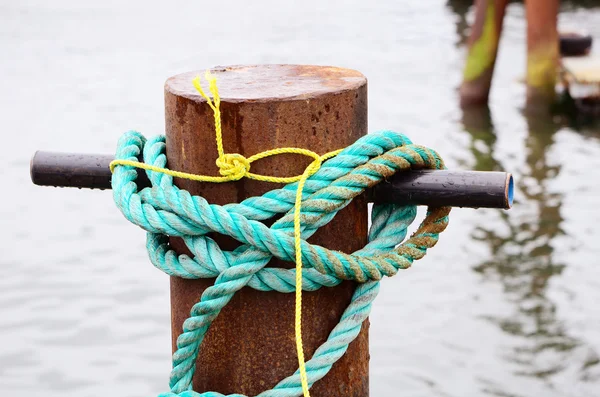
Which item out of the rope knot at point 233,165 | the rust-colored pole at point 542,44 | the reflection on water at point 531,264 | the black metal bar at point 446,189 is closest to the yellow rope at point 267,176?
the rope knot at point 233,165

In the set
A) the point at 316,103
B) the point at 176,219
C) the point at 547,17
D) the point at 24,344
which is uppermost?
the point at 316,103

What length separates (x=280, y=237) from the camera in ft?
4.68

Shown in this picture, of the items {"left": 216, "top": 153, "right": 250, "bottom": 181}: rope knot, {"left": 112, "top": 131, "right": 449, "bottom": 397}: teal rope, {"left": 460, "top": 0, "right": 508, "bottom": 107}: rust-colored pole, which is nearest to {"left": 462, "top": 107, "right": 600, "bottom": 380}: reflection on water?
{"left": 460, "top": 0, "right": 508, "bottom": 107}: rust-colored pole

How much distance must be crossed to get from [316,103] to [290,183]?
0.13 meters

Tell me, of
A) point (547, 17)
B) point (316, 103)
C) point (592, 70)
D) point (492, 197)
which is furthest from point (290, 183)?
point (592, 70)

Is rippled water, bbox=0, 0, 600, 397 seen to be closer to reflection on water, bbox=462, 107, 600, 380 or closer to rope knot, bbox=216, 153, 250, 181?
reflection on water, bbox=462, 107, 600, 380

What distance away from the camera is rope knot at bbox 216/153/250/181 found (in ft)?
4.66

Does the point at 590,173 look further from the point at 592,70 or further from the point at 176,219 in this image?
the point at 176,219

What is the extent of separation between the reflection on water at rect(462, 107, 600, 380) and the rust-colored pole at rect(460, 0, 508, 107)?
703mm

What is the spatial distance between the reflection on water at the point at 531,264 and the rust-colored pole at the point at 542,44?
23.0 inches

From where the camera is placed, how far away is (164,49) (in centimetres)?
1052

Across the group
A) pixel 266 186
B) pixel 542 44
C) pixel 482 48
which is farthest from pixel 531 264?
pixel 266 186

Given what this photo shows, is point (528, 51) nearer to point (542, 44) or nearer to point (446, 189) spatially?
point (542, 44)

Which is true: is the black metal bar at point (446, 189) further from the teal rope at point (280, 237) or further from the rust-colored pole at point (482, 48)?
the rust-colored pole at point (482, 48)
